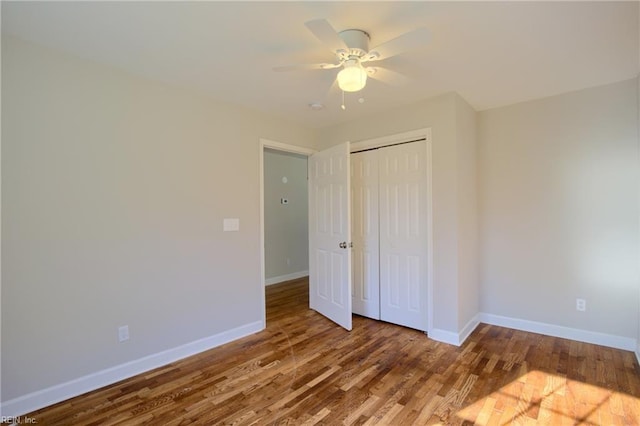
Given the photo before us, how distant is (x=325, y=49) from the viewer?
7.03ft

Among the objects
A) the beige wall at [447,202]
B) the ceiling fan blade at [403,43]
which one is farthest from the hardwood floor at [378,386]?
the ceiling fan blade at [403,43]

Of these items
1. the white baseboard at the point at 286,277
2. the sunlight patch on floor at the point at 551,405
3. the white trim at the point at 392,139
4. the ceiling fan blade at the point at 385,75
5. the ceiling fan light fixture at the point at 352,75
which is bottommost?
the sunlight patch on floor at the point at 551,405

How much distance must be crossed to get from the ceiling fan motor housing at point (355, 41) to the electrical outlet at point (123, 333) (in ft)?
8.50

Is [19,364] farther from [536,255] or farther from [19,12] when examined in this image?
[536,255]

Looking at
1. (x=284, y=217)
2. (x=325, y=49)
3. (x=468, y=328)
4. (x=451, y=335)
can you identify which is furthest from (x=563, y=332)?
(x=284, y=217)

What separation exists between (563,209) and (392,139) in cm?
183

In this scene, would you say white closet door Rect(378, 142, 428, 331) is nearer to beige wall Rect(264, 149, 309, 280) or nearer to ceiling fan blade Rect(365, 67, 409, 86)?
ceiling fan blade Rect(365, 67, 409, 86)

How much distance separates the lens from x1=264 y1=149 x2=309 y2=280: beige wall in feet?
18.2

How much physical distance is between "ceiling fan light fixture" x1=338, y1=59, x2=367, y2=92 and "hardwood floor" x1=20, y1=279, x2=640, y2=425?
2.12 m

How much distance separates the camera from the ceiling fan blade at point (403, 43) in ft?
5.15

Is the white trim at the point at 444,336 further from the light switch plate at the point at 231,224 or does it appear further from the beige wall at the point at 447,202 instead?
the light switch plate at the point at 231,224

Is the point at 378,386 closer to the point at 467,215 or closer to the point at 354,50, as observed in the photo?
the point at 467,215

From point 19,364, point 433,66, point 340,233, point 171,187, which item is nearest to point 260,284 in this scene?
point 340,233

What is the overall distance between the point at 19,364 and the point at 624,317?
188 inches
